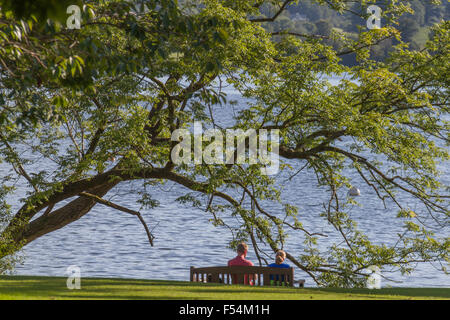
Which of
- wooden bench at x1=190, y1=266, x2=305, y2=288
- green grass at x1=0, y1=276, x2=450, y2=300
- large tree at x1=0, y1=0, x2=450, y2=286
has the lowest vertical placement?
green grass at x1=0, y1=276, x2=450, y2=300

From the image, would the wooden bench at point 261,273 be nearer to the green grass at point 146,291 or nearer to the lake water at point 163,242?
the green grass at point 146,291

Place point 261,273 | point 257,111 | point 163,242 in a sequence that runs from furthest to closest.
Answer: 1. point 163,242
2. point 257,111
3. point 261,273

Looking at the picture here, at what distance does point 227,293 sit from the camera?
25.7ft

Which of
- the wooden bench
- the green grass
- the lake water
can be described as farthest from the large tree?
the lake water

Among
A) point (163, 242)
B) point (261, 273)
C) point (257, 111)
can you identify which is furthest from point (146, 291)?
point (163, 242)

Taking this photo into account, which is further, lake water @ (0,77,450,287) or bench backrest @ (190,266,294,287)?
lake water @ (0,77,450,287)

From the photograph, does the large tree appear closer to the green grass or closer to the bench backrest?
the bench backrest

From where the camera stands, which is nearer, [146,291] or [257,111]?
[146,291]

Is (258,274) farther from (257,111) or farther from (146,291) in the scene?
(257,111)

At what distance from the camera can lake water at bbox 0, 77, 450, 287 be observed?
79.4 ft

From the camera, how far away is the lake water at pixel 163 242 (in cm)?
2420

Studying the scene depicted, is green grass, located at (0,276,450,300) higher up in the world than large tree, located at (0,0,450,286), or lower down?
lower down

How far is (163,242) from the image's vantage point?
2931 cm
